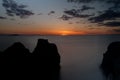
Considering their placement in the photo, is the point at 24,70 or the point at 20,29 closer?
the point at 20,29

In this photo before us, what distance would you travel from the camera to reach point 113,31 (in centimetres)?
258

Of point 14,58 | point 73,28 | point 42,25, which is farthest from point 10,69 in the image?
point 73,28

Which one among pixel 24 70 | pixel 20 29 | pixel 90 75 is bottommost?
pixel 90 75

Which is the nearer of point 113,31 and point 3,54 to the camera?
point 113,31

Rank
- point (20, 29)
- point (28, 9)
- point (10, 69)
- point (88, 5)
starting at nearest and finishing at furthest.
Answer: point (88, 5)
point (28, 9)
point (20, 29)
point (10, 69)

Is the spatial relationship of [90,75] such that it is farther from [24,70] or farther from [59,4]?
[59,4]

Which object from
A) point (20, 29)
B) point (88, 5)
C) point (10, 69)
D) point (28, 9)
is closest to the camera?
point (88, 5)

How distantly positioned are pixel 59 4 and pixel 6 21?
3.55 feet

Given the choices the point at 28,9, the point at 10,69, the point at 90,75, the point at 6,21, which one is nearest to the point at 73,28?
the point at 28,9

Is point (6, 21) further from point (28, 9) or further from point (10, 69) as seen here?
point (10, 69)

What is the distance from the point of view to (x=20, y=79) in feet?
10.3

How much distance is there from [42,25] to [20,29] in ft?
1.37

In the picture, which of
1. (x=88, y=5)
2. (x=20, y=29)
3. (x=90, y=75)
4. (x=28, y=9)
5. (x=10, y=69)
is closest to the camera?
(x=88, y=5)

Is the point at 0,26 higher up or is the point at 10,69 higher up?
the point at 0,26
